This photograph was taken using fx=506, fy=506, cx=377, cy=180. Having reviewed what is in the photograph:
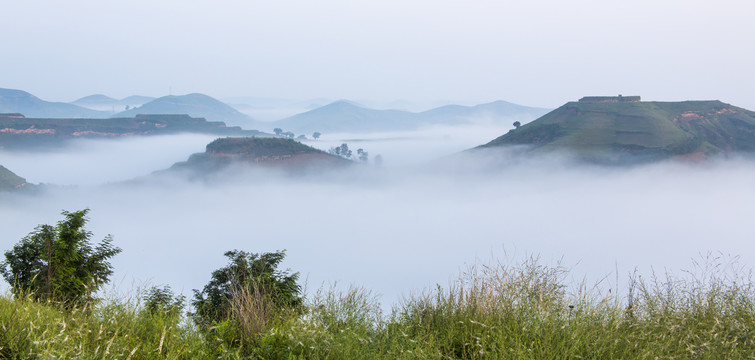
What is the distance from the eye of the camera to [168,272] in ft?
558

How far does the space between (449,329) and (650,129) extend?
197m

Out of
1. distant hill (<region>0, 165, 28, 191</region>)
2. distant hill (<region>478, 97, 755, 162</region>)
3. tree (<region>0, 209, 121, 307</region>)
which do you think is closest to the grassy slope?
distant hill (<region>478, 97, 755, 162</region>)

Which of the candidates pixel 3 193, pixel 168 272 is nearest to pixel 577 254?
pixel 168 272

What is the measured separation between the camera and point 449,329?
5.93 meters

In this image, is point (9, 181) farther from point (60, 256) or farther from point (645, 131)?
point (645, 131)

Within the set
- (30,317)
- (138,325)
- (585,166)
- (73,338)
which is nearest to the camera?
(73,338)

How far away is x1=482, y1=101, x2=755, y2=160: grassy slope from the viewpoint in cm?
17400

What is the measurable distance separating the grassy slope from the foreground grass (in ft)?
612

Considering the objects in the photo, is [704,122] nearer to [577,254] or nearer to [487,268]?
[577,254]

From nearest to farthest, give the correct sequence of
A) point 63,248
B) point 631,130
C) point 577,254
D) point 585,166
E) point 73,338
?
point 73,338, point 63,248, point 577,254, point 631,130, point 585,166

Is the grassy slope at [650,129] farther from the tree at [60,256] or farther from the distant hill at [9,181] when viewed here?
the distant hill at [9,181]

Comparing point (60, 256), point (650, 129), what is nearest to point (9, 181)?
point (60, 256)

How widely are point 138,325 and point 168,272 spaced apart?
589 ft

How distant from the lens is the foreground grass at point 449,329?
5.09 metres
